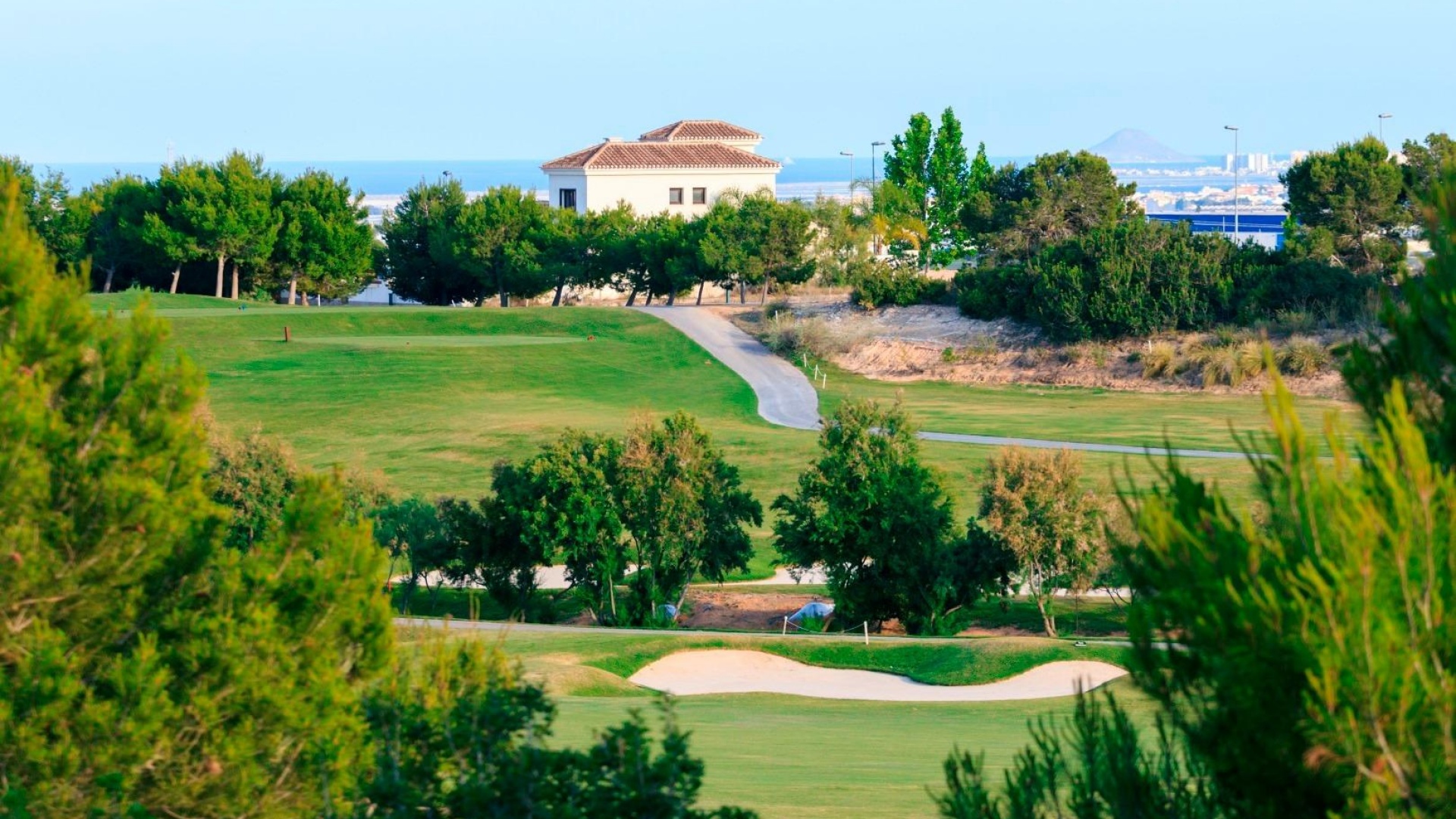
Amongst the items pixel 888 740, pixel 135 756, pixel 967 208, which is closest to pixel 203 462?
pixel 135 756

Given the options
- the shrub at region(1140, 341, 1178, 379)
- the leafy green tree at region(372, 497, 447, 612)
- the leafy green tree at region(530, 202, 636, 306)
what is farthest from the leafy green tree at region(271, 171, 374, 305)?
the leafy green tree at region(372, 497, 447, 612)

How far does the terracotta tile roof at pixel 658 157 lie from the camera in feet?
337

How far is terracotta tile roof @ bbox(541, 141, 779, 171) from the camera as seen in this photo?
337ft

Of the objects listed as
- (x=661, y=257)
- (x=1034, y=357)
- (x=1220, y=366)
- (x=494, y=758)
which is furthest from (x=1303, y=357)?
(x=494, y=758)

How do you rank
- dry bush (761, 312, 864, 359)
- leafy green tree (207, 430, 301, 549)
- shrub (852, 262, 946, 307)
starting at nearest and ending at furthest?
leafy green tree (207, 430, 301, 549)
dry bush (761, 312, 864, 359)
shrub (852, 262, 946, 307)

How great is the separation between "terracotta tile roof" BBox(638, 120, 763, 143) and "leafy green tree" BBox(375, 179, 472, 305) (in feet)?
94.9

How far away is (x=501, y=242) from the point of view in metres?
82.6

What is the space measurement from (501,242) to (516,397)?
24196 millimetres

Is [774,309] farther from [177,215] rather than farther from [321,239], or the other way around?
[177,215]

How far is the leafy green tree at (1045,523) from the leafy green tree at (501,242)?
53.0 m

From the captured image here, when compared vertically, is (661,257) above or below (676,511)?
above

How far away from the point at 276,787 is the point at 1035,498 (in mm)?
22728

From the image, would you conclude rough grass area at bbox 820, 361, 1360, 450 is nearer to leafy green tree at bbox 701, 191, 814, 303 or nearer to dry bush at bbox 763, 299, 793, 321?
dry bush at bbox 763, 299, 793, 321

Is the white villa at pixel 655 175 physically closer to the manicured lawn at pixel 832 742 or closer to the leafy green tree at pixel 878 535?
the leafy green tree at pixel 878 535
